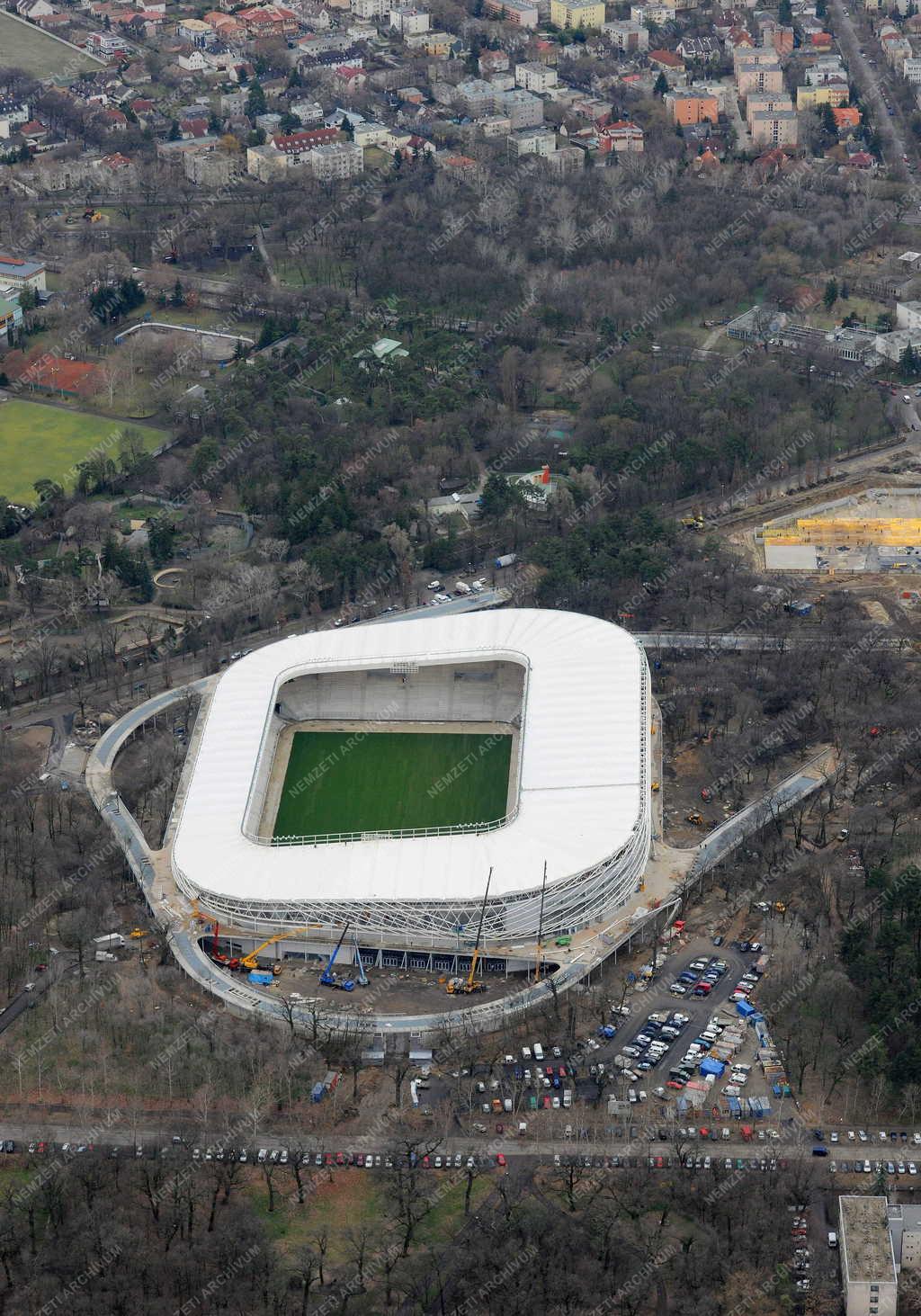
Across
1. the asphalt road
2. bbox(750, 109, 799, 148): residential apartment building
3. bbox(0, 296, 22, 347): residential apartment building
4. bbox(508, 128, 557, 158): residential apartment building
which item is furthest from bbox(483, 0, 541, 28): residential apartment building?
bbox(0, 296, 22, 347): residential apartment building

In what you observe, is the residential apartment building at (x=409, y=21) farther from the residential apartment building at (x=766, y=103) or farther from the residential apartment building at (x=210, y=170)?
the residential apartment building at (x=766, y=103)

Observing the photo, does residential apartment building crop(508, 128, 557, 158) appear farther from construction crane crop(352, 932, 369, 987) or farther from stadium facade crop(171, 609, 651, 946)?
construction crane crop(352, 932, 369, 987)

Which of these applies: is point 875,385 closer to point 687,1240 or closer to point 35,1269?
point 687,1240

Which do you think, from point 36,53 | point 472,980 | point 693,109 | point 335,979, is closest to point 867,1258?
point 472,980

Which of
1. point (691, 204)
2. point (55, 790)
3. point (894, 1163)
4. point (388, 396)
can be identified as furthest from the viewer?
point (691, 204)

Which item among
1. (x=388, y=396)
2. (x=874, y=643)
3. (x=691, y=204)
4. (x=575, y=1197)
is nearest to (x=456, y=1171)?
(x=575, y=1197)

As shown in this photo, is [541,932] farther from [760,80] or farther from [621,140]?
[760,80]

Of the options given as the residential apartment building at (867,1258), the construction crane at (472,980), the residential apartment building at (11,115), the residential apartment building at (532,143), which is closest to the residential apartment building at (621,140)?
the residential apartment building at (532,143)
